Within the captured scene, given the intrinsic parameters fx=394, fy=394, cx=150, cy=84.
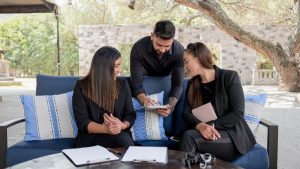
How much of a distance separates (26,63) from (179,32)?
881cm

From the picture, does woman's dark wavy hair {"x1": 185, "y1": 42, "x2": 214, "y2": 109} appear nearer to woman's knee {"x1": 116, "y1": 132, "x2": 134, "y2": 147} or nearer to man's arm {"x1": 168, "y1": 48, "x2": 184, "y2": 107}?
man's arm {"x1": 168, "y1": 48, "x2": 184, "y2": 107}

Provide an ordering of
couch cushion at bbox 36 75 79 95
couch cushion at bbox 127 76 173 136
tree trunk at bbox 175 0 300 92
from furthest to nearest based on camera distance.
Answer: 1. tree trunk at bbox 175 0 300 92
2. couch cushion at bbox 127 76 173 136
3. couch cushion at bbox 36 75 79 95

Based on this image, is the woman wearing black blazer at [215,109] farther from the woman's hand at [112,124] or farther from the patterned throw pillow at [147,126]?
the woman's hand at [112,124]

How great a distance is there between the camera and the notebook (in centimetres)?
269

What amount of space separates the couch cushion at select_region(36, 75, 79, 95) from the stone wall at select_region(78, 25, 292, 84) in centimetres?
1269

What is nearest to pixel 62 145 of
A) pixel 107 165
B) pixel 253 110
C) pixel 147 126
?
pixel 147 126

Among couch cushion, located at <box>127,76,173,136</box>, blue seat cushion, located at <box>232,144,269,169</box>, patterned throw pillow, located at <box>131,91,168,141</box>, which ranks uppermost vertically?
couch cushion, located at <box>127,76,173,136</box>

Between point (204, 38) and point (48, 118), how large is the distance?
529 inches

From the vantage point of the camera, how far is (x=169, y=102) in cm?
301

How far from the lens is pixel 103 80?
2.52 meters

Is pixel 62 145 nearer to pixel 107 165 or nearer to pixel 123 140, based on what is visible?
pixel 123 140

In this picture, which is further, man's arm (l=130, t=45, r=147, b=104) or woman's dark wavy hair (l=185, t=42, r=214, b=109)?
man's arm (l=130, t=45, r=147, b=104)

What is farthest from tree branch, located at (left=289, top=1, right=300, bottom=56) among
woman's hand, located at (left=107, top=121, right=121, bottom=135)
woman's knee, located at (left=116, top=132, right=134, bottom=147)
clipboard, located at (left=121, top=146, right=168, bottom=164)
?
clipboard, located at (left=121, top=146, right=168, bottom=164)

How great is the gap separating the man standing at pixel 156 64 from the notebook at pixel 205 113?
264 millimetres
